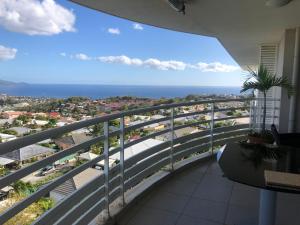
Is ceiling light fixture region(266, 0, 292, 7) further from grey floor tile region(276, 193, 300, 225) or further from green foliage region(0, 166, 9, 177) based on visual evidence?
green foliage region(0, 166, 9, 177)

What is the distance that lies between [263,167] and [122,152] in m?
1.21

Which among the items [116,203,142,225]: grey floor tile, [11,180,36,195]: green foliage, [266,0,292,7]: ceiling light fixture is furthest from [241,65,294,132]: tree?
[11,180,36,195]: green foliage

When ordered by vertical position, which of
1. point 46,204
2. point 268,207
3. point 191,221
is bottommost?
point 191,221

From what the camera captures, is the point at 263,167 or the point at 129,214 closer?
the point at 263,167

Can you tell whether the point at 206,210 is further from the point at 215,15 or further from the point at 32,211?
the point at 215,15

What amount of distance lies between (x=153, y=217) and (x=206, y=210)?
1.77 feet

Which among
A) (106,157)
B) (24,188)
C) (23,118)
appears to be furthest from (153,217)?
(23,118)

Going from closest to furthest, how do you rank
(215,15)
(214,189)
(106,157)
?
(106,157) → (214,189) → (215,15)

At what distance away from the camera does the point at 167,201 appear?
292cm

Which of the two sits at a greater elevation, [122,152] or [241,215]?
[122,152]

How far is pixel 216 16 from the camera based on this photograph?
4.37 m

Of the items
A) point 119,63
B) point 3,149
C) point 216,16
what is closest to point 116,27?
point 119,63

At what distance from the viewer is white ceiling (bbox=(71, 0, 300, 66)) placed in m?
3.80

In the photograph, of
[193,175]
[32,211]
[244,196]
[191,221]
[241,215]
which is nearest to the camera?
[32,211]
